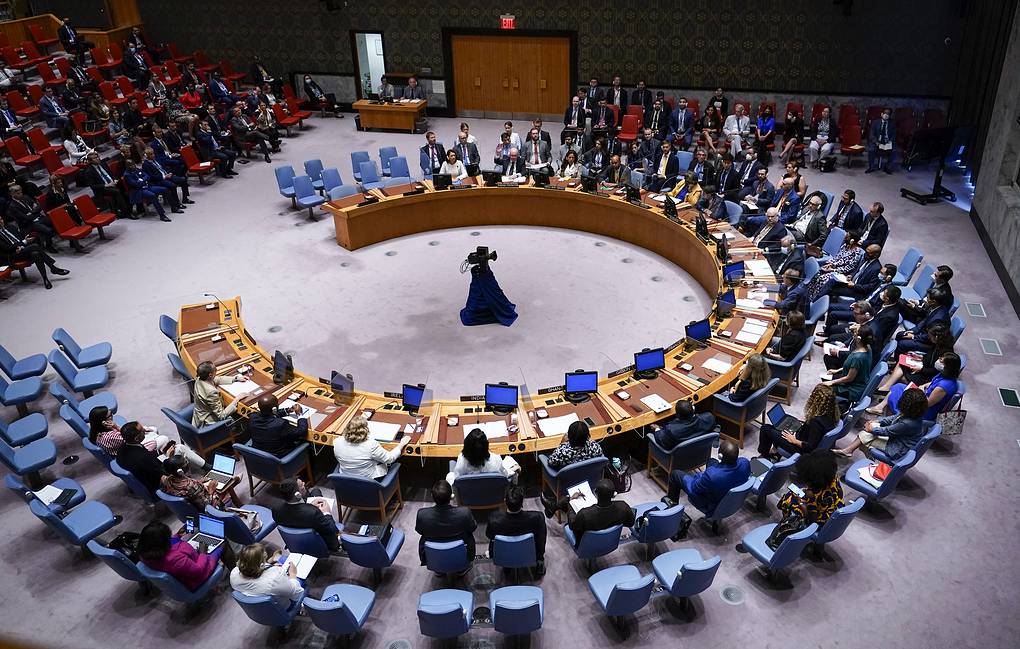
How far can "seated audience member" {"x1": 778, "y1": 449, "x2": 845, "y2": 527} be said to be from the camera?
6.45 metres

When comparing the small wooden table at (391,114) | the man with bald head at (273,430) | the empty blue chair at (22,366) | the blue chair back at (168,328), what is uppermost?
the small wooden table at (391,114)

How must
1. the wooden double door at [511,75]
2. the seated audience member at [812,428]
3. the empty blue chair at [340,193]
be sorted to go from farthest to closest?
the wooden double door at [511,75], the empty blue chair at [340,193], the seated audience member at [812,428]

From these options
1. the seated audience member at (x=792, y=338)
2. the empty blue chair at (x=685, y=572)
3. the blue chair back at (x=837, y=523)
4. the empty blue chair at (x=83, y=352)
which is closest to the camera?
the empty blue chair at (x=685, y=572)

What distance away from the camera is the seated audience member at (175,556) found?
6062mm

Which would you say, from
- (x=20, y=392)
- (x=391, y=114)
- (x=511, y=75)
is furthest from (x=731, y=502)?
(x=511, y=75)

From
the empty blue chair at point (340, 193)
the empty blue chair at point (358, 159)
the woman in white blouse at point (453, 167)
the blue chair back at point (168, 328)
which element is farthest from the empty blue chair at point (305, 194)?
the blue chair back at point (168, 328)

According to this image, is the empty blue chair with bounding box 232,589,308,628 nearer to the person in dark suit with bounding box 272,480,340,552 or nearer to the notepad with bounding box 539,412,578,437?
the person in dark suit with bounding box 272,480,340,552

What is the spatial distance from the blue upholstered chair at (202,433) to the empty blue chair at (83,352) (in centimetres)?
244

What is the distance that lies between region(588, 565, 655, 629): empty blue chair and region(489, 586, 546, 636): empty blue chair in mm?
532

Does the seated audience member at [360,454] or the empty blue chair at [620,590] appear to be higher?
the seated audience member at [360,454]

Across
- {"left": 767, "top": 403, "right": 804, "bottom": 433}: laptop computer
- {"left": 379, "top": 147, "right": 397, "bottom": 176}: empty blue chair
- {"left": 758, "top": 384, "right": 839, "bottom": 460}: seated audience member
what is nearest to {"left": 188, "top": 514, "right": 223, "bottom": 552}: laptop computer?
{"left": 758, "top": 384, "right": 839, "bottom": 460}: seated audience member

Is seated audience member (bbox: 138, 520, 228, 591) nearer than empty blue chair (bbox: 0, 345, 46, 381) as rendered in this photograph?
Yes

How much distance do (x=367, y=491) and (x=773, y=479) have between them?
395 centimetres

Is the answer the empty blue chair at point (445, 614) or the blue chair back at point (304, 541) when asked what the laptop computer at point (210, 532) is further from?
the empty blue chair at point (445, 614)
